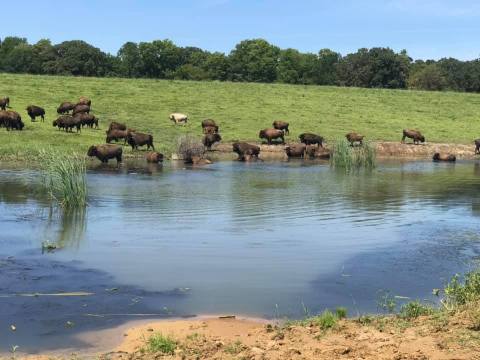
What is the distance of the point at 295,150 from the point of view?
38.4m

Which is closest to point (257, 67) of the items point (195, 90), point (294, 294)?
point (195, 90)

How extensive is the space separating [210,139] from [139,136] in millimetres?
5228

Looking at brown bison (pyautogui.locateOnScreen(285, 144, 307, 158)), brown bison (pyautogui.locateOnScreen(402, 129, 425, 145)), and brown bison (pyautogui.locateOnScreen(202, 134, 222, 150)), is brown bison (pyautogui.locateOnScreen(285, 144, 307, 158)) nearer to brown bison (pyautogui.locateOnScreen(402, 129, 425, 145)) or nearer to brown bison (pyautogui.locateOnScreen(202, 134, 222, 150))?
brown bison (pyautogui.locateOnScreen(202, 134, 222, 150))

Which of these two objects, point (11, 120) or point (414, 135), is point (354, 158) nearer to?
point (414, 135)

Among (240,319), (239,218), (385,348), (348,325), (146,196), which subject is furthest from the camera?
(146,196)

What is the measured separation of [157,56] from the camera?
442 feet

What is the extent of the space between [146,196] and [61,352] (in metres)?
13.4

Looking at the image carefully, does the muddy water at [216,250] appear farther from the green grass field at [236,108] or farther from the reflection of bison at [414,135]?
the reflection of bison at [414,135]

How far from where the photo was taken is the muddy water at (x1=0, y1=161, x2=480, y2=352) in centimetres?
938

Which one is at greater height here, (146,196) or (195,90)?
(195,90)

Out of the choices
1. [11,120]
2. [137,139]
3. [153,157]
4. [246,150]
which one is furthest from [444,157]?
[11,120]

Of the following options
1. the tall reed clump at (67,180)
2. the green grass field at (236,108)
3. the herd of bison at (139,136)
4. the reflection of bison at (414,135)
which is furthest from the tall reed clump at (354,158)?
the tall reed clump at (67,180)

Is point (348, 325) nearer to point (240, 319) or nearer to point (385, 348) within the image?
point (385, 348)

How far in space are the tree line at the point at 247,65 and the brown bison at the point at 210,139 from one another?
78289mm
